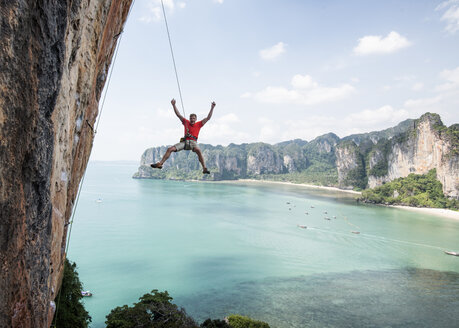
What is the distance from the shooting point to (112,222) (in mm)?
35500

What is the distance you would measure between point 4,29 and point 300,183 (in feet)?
358

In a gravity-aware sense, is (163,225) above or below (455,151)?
below

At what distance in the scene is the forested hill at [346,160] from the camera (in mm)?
54406

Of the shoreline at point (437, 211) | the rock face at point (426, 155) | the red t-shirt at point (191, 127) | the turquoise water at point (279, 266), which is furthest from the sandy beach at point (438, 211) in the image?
the red t-shirt at point (191, 127)

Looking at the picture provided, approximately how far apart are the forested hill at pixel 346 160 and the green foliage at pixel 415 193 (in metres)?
1.91

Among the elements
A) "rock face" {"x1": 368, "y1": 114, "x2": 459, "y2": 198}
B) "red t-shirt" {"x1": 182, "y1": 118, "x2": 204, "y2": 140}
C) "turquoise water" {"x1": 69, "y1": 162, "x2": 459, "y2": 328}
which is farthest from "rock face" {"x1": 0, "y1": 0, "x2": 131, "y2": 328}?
"rock face" {"x1": 368, "y1": 114, "x2": 459, "y2": 198}

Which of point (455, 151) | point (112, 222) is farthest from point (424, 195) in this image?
point (112, 222)

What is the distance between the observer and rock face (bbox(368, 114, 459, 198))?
50.2m

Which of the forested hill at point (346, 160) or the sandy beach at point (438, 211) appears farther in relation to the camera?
the forested hill at point (346, 160)

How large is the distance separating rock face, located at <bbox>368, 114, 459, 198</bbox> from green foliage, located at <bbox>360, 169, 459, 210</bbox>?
5.12ft

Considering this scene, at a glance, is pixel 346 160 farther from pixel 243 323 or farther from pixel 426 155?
pixel 243 323

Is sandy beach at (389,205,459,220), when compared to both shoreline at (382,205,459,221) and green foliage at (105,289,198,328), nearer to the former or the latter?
shoreline at (382,205,459,221)

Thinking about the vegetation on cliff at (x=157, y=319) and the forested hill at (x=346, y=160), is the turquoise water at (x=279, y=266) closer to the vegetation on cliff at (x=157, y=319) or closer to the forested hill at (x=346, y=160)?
the vegetation on cliff at (x=157, y=319)

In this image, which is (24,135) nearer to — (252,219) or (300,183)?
(252,219)
